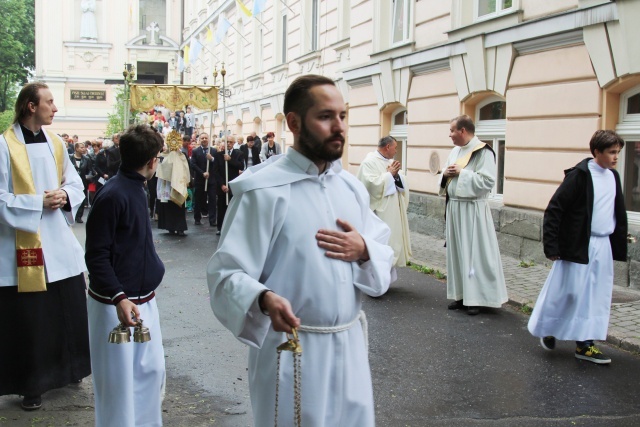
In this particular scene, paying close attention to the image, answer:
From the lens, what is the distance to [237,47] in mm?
31359

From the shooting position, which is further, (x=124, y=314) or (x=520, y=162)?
(x=520, y=162)

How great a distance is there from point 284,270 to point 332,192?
0.38 metres

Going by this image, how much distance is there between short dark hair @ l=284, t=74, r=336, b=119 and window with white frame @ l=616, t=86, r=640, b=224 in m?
7.69

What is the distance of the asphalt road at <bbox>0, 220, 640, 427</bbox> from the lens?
5.01m

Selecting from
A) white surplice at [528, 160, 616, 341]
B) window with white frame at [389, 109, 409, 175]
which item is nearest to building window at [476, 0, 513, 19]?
window with white frame at [389, 109, 409, 175]

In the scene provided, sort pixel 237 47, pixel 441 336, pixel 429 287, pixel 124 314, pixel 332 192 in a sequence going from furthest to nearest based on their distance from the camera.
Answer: pixel 237 47, pixel 429 287, pixel 441 336, pixel 124 314, pixel 332 192

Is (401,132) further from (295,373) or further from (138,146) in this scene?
(295,373)

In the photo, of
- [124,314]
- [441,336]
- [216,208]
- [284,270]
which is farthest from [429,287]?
[216,208]

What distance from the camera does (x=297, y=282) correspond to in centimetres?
282

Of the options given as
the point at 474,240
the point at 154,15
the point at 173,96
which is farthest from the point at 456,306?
the point at 154,15

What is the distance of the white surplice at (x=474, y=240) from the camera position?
8055mm

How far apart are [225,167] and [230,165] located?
0.46 ft

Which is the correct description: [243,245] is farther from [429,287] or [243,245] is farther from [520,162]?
[520,162]

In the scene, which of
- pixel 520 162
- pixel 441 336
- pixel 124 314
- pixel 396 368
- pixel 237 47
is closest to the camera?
pixel 124 314
